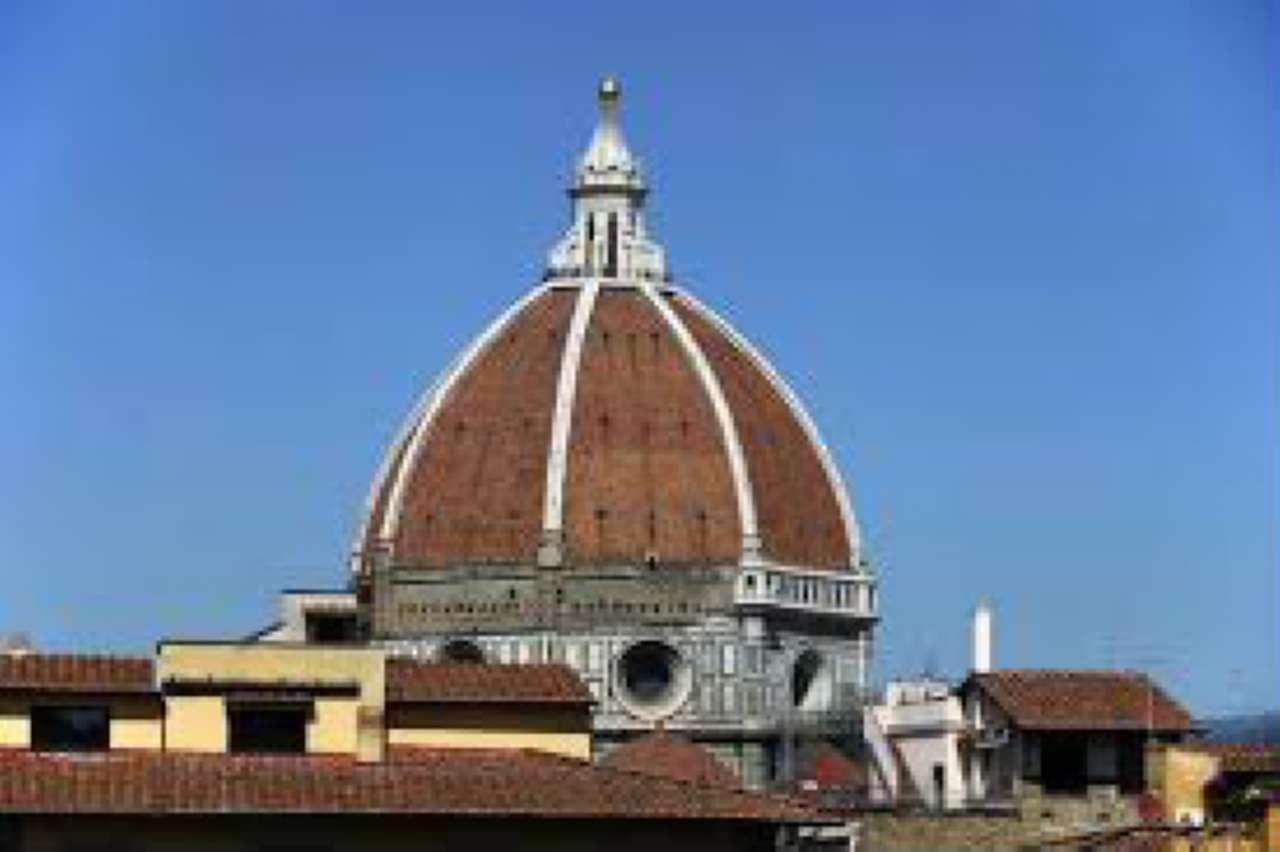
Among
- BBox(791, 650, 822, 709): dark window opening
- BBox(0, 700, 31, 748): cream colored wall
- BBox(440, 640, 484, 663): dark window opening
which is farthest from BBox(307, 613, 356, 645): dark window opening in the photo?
BBox(0, 700, 31, 748): cream colored wall

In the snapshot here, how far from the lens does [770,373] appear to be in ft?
412

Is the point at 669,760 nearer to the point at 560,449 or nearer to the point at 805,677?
the point at 560,449

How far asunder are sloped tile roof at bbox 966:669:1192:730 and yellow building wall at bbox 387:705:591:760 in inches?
566

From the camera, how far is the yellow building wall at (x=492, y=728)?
4759 centimetres

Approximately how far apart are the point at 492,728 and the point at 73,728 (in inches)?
210

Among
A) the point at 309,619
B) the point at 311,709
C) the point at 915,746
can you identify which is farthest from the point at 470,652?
the point at 311,709

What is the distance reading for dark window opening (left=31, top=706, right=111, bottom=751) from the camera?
45.8m

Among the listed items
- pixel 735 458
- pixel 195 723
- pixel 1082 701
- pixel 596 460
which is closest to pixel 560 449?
pixel 596 460

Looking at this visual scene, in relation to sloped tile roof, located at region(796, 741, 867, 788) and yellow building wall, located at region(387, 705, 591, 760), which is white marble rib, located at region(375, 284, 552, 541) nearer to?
sloped tile roof, located at region(796, 741, 867, 788)

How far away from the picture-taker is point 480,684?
4909 cm

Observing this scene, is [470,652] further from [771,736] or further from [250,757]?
[250,757]

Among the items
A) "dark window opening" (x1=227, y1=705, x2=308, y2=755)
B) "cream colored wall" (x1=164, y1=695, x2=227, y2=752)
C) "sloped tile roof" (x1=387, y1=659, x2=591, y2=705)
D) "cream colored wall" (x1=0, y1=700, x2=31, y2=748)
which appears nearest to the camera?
"cream colored wall" (x1=0, y1=700, x2=31, y2=748)

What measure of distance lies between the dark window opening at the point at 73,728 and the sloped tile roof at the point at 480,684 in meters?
3.50

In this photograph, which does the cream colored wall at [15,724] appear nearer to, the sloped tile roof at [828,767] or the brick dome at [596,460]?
the sloped tile roof at [828,767]
